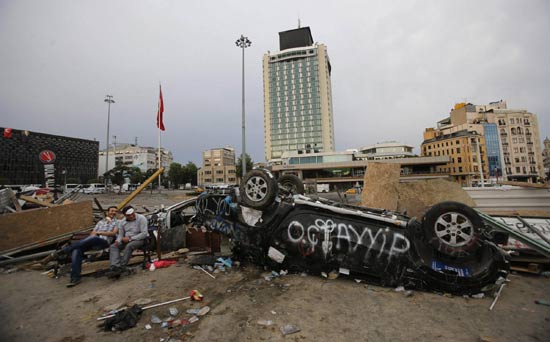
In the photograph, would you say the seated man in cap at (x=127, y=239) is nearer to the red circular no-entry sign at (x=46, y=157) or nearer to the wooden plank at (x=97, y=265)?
the wooden plank at (x=97, y=265)

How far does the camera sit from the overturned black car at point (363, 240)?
9.86 feet

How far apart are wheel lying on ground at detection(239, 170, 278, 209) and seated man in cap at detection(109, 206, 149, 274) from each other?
2240 millimetres

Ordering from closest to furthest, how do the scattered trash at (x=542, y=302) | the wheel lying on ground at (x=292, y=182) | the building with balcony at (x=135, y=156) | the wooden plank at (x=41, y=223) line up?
1. the scattered trash at (x=542, y=302)
2. the wooden plank at (x=41, y=223)
3. the wheel lying on ground at (x=292, y=182)
4. the building with balcony at (x=135, y=156)

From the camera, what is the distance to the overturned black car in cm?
301

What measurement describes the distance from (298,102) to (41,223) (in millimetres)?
86556

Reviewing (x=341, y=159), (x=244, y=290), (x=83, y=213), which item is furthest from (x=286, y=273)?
(x=341, y=159)

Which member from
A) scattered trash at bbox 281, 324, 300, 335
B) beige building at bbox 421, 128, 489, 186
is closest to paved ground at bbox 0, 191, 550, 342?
scattered trash at bbox 281, 324, 300, 335

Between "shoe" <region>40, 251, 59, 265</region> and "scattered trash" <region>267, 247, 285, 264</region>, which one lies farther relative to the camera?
"shoe" <region>40, 251, 59, 265</region>

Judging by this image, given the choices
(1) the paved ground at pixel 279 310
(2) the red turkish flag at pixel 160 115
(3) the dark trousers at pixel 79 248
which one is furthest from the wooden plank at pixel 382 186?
(2) the red turkish flag at pixel 160 115

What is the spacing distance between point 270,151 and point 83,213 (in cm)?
8310

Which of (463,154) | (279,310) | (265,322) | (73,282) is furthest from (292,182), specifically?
(463,154)

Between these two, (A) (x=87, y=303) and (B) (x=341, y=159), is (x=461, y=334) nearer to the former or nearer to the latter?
(A) (x=87, y=303)

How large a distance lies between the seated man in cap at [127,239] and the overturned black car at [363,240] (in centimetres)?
164

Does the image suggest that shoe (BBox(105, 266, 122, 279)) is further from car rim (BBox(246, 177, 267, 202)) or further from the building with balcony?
the building with balcony
